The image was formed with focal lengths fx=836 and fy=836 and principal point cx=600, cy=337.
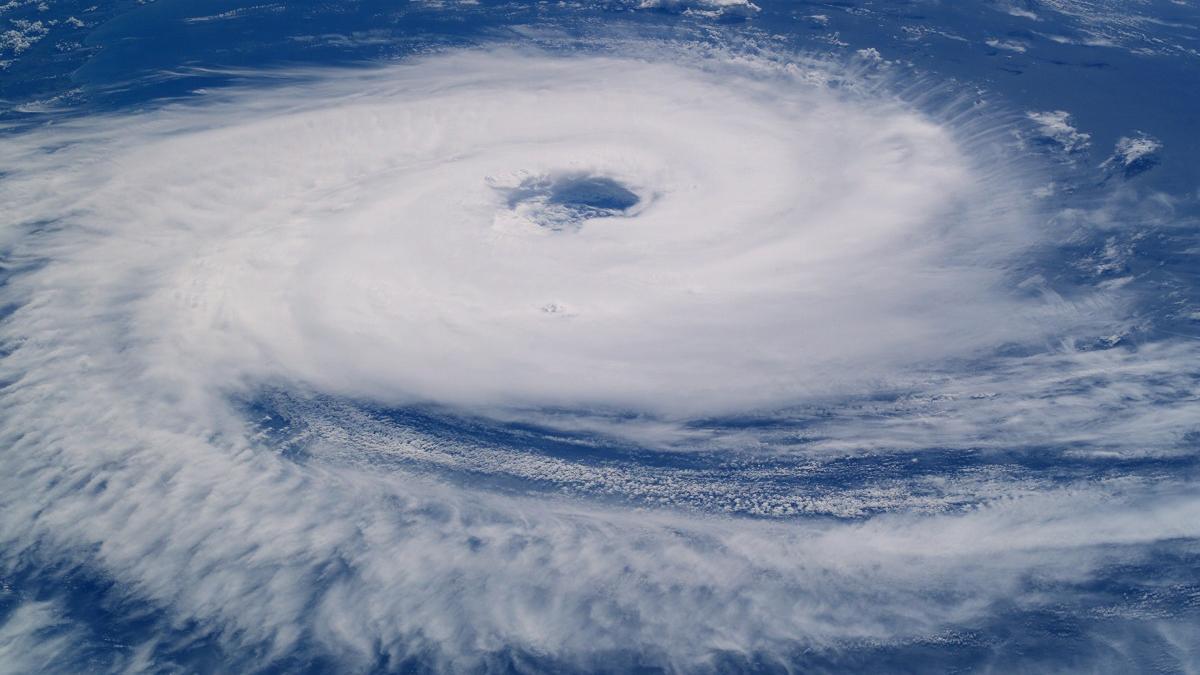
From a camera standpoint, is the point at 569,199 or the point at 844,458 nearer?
the point at 844,458

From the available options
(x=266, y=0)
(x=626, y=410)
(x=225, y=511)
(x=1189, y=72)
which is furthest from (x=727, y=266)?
(x=266, y=0)

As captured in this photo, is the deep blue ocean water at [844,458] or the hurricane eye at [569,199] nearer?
the deep blue ocean water at [844,458]

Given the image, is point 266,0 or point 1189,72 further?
point 266,0

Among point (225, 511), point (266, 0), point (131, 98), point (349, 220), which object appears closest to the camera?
point (225, 511)

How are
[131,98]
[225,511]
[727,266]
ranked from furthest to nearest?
[131,98], [727,266], [225,511]

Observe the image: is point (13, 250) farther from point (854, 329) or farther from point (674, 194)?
point (854, 329)

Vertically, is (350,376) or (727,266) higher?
(727,266)

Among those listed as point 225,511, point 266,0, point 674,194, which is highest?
point 266,0

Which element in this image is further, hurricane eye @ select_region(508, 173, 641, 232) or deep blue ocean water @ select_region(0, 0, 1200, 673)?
hurricane eye @ select_region(508, 173, 641, 232)

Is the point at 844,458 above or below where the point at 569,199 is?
below
